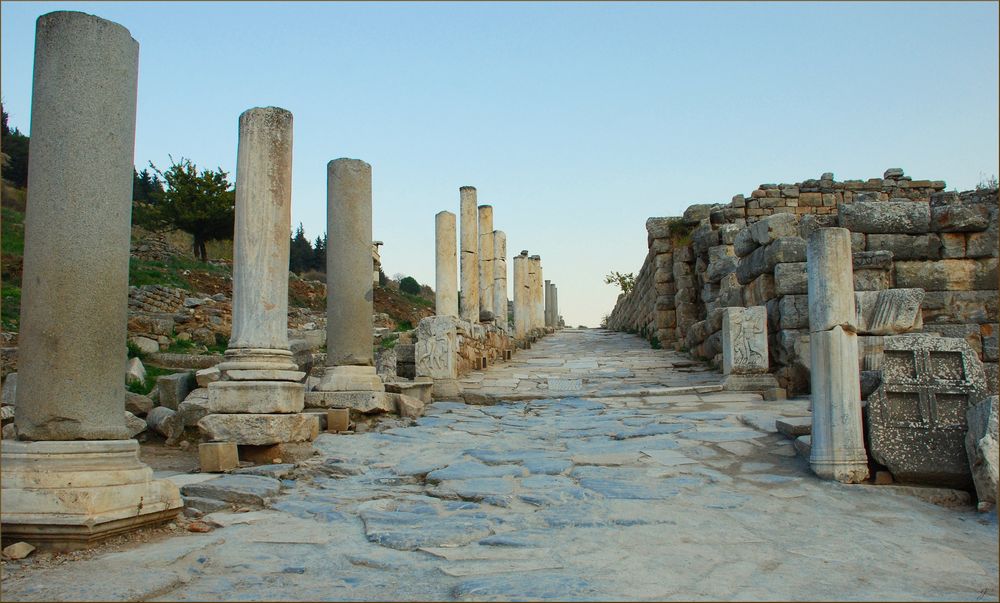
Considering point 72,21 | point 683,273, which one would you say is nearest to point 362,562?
point 72,21

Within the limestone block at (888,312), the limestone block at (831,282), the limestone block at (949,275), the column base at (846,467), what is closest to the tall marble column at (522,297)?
the limestone block at (949,275)

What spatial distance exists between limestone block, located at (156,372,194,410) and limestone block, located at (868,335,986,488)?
7133 millimetres

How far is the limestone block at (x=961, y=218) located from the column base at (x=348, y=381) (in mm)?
7394

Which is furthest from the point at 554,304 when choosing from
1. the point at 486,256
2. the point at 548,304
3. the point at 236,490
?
the point at 236,490

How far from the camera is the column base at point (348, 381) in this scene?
9461 mm

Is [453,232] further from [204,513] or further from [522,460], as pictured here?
[204,513]

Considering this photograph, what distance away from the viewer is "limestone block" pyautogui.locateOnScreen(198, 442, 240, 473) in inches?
257

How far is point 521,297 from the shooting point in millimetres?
23906

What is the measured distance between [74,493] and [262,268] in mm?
3545

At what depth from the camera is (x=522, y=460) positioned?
6875 millimetres

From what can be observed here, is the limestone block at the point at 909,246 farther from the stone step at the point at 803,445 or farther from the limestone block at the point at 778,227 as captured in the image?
the stone step at the point at 803,445

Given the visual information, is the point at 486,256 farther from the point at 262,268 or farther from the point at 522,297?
the point at 262,268

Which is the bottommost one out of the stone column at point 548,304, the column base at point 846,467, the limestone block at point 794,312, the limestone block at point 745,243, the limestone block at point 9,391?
the column base at point 846,467

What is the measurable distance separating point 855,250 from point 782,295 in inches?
42.3
